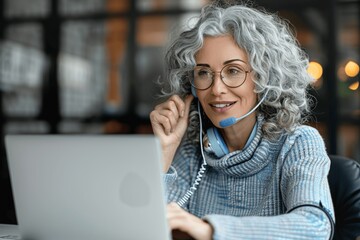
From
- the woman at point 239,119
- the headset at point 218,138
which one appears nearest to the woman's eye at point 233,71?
the woman at point 239,119

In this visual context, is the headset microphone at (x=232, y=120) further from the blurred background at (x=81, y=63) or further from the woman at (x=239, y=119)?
the blurred background at (x=81, y=63)

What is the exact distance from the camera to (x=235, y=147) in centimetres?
177

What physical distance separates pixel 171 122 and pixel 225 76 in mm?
285

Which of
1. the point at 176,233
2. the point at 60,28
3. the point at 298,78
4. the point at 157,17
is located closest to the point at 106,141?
the point at 176,233

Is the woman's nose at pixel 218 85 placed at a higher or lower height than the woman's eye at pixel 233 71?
lower

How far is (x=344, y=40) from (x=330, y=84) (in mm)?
352

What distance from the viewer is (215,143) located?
174 cm

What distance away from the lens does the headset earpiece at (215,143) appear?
1726mm

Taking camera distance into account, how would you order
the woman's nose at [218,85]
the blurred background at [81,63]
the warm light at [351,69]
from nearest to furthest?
the woman's nose at [218,85] < the warm light at [351,69] < the blurred background at [81,63]

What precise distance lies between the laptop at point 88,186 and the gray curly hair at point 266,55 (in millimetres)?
649

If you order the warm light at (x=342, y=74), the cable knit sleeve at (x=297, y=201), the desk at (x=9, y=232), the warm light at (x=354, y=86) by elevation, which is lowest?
the desk at (x=9, y=232)

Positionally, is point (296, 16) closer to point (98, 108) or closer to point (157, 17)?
point (157, 17)

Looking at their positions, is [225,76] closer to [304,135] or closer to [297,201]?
[304,135]

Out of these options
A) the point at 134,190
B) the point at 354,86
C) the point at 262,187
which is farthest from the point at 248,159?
the point at 354,86
